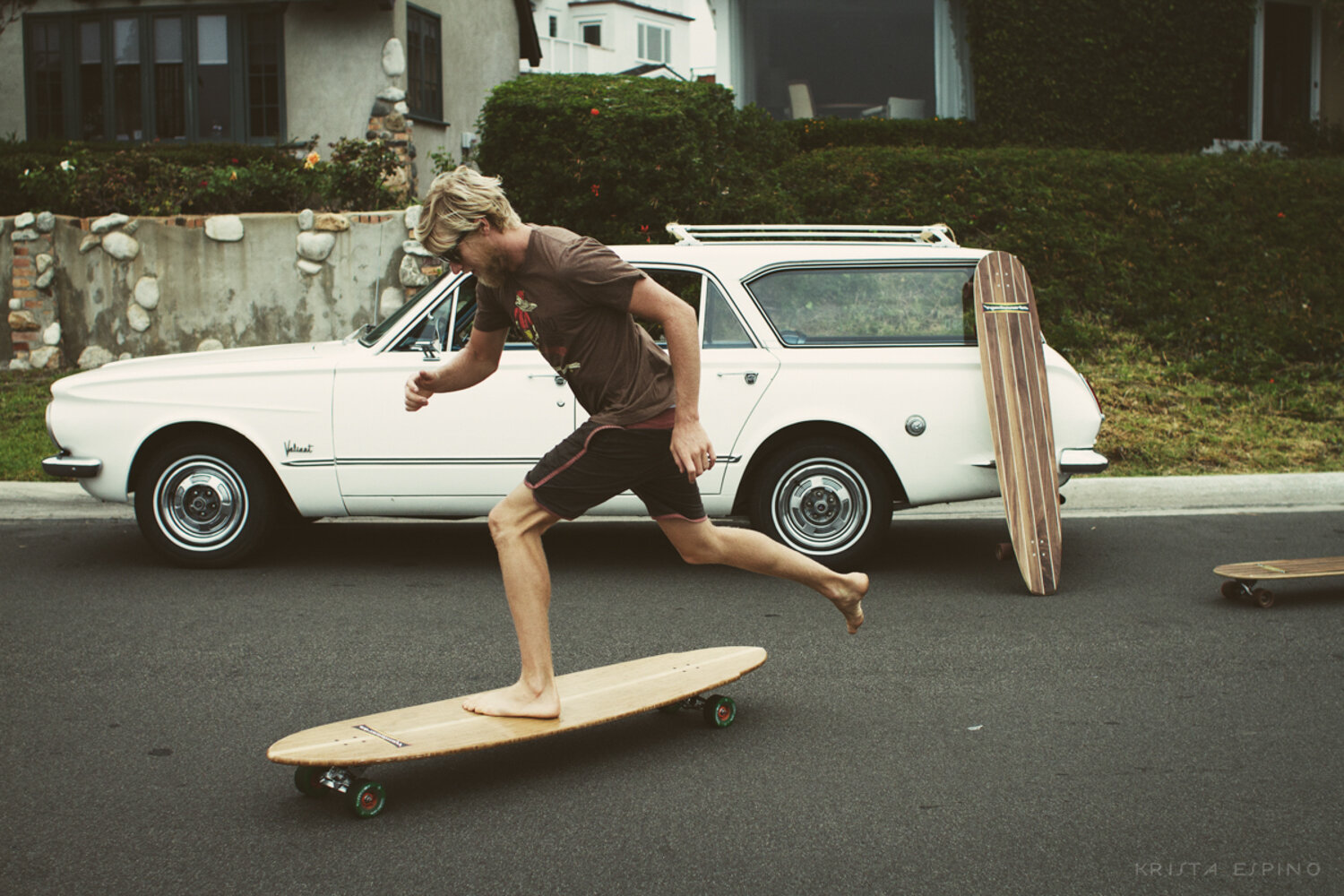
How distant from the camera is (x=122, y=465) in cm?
679

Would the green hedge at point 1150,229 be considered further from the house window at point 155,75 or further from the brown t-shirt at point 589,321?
the brown t-shirt at point 589,321

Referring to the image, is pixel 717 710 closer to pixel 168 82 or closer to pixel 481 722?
pixel 481 722

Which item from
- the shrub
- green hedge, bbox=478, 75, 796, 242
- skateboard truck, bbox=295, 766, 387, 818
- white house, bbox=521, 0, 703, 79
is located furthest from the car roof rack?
white house, bbox=521, 0, 703, 79

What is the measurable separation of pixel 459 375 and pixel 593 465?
701mm

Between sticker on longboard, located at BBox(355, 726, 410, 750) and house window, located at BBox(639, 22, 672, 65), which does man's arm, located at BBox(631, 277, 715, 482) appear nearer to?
sticker on longboard, located at BBox(355, 726, 410, 750)

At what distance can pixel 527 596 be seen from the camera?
3969 millimetres

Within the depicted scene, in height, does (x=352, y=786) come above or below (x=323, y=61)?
below

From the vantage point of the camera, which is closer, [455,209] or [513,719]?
[455,209]

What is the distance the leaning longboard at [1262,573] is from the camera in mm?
5992

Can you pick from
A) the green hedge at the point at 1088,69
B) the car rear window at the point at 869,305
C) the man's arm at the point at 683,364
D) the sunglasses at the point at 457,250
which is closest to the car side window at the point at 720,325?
the car rear window at the point at 869,305

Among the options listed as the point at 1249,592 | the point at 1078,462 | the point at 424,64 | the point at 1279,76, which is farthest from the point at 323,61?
the point at 1249,592

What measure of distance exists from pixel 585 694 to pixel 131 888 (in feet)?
5.02

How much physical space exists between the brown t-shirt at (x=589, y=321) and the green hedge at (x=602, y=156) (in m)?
7.34

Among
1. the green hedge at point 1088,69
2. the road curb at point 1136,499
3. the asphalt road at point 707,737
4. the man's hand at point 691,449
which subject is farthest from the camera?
the green hedge at point 1088,69
